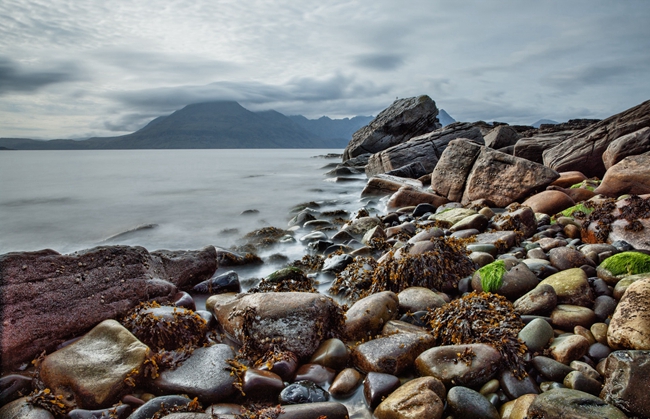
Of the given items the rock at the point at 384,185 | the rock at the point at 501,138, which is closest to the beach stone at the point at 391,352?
the rock at the point at 384,185

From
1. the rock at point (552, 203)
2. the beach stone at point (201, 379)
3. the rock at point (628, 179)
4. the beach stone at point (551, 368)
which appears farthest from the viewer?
the rock at point (552, 203)

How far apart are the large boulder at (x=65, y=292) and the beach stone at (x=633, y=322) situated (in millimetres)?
5407

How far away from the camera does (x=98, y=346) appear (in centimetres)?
403

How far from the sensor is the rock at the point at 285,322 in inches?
168

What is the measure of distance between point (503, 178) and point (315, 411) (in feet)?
31.3

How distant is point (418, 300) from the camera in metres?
5.07

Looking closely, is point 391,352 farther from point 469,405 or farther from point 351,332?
point 469,405

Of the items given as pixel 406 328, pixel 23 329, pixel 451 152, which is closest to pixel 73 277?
pixel 23 329

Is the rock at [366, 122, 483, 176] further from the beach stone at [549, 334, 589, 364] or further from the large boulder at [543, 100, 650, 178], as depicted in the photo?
the beach stone at [549, 334, 589, 364]

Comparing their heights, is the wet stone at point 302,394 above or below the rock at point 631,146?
below

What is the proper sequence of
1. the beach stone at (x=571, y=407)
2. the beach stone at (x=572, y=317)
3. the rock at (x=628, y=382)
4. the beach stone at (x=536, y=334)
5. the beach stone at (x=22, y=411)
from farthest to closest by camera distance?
the beach stone at (x=572, y=317) → the beach stone at (x=536, y=334) → the beach stone at (x=22, y=411) → the rock at (x=628, y=382) → the beach stone at (x=571, y=407)

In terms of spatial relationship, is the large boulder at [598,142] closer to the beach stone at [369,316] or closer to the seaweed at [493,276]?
the seaweed at [493,276]

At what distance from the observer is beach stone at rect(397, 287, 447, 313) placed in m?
4.97

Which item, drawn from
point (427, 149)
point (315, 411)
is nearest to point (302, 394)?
point (315, 411)
